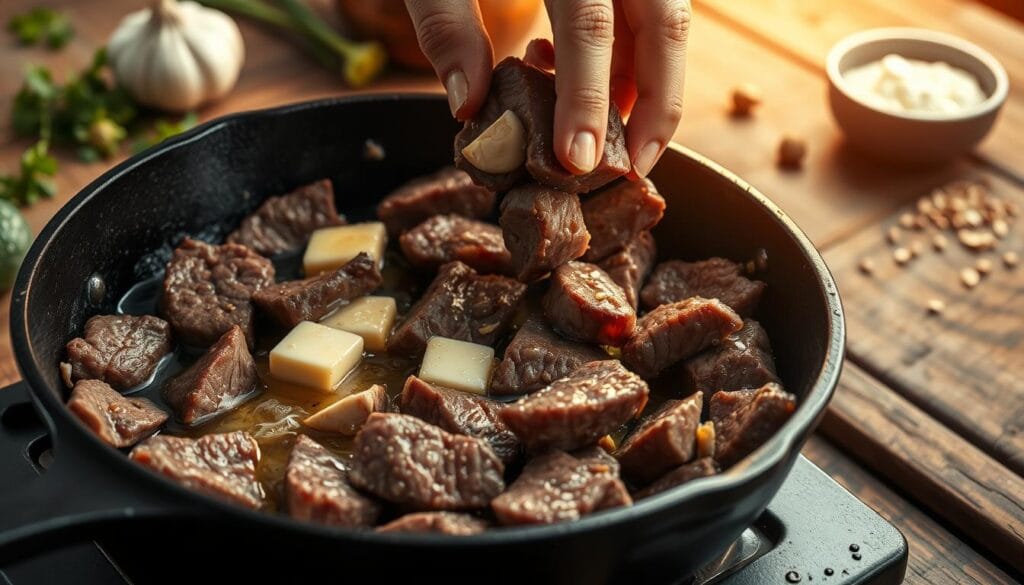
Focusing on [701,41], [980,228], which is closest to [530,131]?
[980,228]

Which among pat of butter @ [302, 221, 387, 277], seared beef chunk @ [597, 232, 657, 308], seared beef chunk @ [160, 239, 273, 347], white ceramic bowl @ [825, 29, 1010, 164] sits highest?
seared beef chunk @ [160, 239, 273, 347]

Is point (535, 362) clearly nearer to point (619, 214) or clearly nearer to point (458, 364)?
point (458, 364)

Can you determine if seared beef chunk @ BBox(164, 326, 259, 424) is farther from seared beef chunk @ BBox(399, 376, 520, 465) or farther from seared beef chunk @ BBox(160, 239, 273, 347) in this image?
seared beef chunk @ BBox(399, 376, 520, 465)

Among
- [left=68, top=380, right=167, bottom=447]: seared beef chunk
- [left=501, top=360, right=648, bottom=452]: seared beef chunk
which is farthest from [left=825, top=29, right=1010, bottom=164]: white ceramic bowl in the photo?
[left=68, top=380, right=167, bottom=447]: seared beef chunk

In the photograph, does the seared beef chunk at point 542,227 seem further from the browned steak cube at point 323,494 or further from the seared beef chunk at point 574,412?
the browned steak cube at point 323,494

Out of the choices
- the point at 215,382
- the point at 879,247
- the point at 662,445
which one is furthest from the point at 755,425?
the point at 879,247
